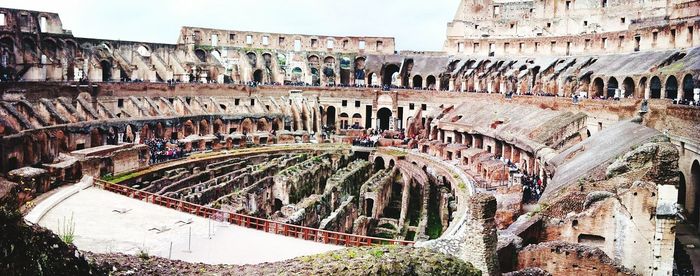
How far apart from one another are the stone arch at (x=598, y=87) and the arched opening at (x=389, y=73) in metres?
25.2

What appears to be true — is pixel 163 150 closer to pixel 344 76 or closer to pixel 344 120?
pixel 344 120

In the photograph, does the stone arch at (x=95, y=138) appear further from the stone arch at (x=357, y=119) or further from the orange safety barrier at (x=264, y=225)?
the stone arch at (x=357, y=119)

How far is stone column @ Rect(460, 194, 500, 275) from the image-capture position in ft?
44.9

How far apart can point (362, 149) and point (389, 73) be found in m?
20.9

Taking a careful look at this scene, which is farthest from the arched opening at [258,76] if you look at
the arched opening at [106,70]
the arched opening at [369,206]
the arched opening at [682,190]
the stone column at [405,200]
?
the arched opening at [682,190]

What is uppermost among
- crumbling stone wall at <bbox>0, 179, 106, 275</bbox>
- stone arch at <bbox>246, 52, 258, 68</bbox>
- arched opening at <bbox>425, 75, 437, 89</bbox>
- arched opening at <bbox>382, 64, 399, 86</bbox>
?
stone arch at <bbox>246, 52, 258, 68</bbox>

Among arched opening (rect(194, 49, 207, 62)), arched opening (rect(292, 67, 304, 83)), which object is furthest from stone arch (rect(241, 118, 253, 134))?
arched opening (rect(292, 67, 304, 83))

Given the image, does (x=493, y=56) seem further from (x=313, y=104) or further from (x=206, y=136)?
(x=206, y=136)

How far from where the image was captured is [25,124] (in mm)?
31594

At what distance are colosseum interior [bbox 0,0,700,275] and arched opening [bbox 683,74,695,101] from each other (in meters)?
0.16

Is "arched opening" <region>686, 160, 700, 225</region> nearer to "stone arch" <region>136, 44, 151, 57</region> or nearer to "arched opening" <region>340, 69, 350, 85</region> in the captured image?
"arched opening" <region>340, 69, 350, 85</region>

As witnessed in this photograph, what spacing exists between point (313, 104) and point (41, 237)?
47672mm

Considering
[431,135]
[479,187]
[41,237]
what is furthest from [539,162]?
[41,237]

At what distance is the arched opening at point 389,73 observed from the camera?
2511 inches
